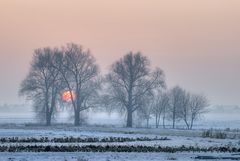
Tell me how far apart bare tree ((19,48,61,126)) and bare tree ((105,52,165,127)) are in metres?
9.30

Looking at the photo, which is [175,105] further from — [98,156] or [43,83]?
[98,156]

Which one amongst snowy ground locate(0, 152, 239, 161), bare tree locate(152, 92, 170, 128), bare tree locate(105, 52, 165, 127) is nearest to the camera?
snowy ground locate(0, 152, 239, 161)

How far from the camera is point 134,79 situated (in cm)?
9256

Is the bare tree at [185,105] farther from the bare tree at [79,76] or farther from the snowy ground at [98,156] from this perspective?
the snowy ground at [98,156]

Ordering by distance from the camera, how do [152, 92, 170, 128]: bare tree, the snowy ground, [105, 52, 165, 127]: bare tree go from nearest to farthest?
the snowy ground, [105, 52, 165, 127]: bare tree, [152, 92, 170, 128]: bare tree

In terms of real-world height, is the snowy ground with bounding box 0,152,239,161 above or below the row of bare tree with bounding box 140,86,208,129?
below

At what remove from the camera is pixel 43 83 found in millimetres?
93938

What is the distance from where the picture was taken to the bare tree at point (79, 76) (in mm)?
94375

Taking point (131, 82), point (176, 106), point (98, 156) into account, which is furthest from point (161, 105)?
point (98, 156)

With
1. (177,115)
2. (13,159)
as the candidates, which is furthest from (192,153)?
(177,115)

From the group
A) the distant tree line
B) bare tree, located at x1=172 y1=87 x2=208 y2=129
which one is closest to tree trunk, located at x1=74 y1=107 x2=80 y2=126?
the distant tree line

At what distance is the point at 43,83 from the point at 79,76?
20.6 ft

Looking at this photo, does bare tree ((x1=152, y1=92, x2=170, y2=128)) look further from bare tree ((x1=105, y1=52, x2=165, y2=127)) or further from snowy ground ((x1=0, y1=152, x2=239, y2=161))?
snowy ground ((x1=0, y1=152, x2=239, y2=161))

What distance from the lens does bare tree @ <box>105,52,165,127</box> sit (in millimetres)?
92500
